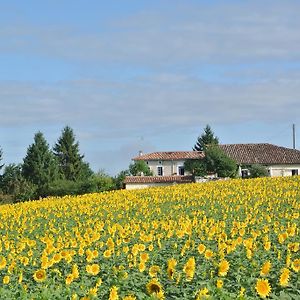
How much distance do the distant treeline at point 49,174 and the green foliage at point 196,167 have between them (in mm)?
5835

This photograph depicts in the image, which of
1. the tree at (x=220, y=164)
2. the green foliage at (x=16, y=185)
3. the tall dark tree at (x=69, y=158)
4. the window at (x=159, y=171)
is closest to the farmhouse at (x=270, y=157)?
the window at (x=159, y=171)

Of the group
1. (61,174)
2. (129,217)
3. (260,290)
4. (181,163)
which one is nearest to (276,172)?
(181,163)

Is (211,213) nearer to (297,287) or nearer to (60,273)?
(60,273)

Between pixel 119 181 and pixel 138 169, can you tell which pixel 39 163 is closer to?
pixel 138 169

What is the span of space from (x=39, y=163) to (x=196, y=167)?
13.6m

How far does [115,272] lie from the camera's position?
22.9ft

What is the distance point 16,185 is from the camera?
54344 millimetres

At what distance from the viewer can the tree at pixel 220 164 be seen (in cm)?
5416

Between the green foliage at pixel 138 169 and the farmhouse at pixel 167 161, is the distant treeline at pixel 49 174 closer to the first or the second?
the green foliage at pixel 138 169

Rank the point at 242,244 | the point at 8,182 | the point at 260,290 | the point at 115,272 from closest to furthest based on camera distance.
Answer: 1. the point at 260,290
2. the point at 115,272
3. the point at 242,244
4. the point at 8,182

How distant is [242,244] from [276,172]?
56196 millimetres

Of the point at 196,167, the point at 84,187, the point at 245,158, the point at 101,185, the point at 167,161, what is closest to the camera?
the point at 101,185

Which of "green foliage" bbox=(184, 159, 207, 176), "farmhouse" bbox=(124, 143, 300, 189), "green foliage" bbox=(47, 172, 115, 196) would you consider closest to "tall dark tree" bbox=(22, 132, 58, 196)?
"green foliage" bbox=(47, 172, 115, 196)

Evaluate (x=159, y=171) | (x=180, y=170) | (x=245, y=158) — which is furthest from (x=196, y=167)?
(x=159, y=171)
